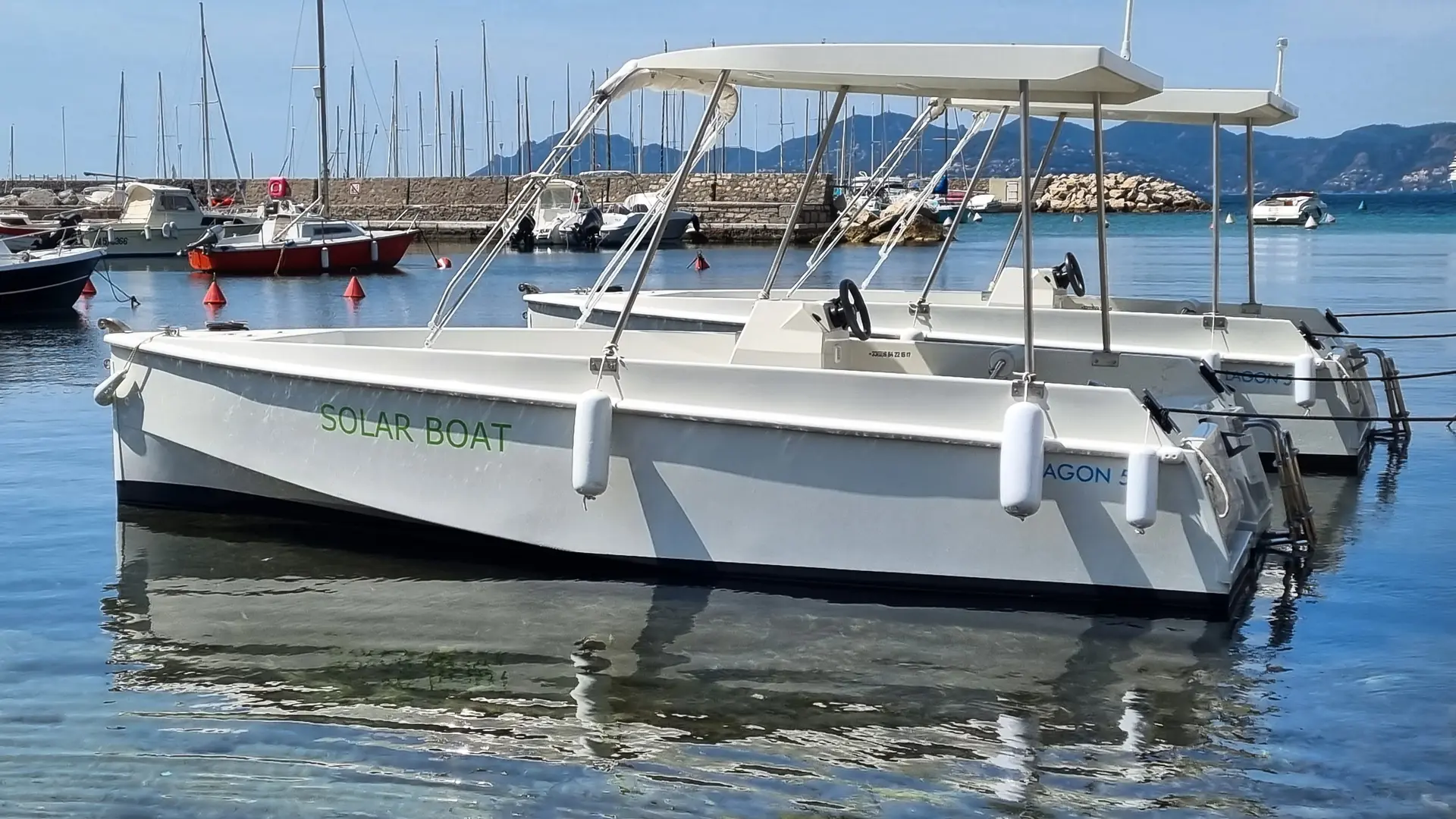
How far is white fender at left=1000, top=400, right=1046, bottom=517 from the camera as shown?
22.2 ft

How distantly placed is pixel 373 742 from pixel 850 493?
102 inches

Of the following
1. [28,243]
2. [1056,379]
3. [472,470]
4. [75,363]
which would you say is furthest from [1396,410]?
[28,243]

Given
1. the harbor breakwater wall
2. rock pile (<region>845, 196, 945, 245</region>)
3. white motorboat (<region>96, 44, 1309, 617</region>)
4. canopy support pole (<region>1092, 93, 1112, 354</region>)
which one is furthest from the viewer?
the harbor breakwater wall

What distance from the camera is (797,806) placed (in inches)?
203

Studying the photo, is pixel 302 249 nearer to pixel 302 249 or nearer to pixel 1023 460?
pixel 302 249

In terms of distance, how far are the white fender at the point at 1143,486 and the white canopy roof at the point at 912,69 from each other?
183 centimetres

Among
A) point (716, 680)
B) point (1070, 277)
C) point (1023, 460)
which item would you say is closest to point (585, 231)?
point (1070, 277)

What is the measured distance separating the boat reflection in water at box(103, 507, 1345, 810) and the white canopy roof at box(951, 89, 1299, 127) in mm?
5214

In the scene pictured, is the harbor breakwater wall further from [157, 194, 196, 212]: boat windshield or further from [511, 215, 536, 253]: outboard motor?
[157, 194, 196, 212]: boat windshield

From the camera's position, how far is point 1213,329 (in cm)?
1148

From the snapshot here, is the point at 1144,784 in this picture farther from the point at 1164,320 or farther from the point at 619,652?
the point at 1164,320

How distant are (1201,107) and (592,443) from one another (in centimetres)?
634

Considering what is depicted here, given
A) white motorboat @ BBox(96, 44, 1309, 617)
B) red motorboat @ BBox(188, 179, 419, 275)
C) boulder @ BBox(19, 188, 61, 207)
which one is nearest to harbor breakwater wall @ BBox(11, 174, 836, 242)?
boulder @ BBox(19, 188, 61, 207)

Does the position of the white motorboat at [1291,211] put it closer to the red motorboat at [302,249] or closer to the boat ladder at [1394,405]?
the red motorboat at [302,249]
